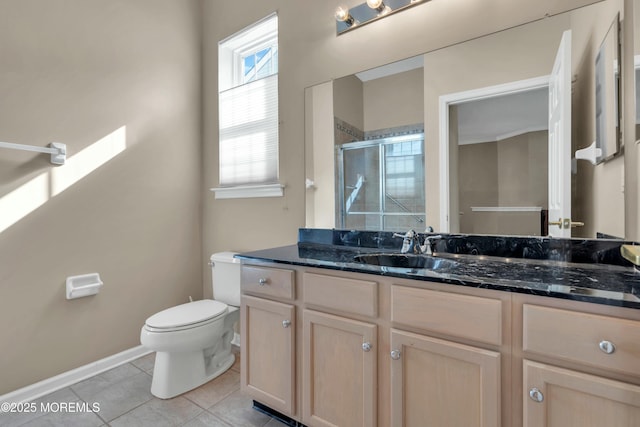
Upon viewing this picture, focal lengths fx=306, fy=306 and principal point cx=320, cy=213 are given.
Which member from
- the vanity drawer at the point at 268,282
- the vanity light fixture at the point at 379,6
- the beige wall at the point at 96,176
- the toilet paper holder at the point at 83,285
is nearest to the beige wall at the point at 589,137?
the vanity light fixture at the point at 379,6

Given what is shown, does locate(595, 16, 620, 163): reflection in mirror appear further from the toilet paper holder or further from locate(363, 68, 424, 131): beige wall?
the toilet paper holder

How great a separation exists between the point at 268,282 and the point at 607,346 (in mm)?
1175

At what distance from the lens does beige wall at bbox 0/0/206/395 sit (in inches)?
67.3

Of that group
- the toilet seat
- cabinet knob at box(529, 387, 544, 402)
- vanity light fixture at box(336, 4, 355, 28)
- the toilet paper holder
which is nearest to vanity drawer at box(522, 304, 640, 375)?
cabinet knob at box(529, 387, 544, 402)

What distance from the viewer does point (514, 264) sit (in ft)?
4.02

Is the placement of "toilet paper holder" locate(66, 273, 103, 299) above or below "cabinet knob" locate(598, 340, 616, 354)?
below

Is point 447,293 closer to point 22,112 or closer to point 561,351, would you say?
point 561,351

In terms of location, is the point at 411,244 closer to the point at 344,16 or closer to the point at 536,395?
the point at 536,395

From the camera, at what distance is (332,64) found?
6.25ft

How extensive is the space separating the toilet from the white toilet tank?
0.01 m

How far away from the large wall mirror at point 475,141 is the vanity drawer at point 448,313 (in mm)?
608

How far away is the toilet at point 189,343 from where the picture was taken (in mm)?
1658

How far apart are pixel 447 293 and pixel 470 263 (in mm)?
355

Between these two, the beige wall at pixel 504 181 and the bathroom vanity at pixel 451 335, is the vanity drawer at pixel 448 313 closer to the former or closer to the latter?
the bathroom vanity at pixel 451 335
